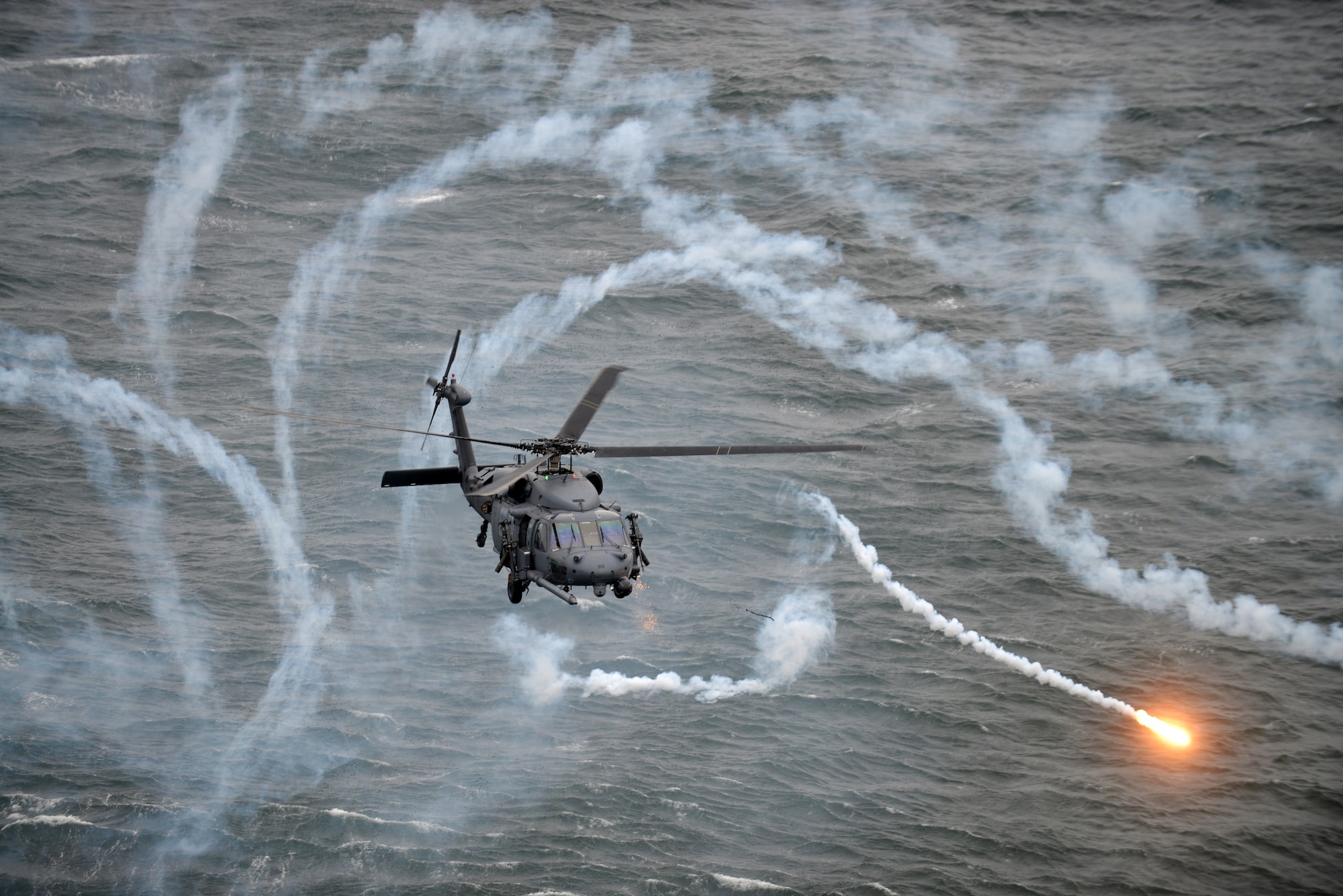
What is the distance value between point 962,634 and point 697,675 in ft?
49.9

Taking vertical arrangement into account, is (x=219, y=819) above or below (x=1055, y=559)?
below

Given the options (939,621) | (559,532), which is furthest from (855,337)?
(559,532)

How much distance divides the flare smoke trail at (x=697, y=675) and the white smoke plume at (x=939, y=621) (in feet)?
14.7

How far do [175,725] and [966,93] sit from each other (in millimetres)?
82823

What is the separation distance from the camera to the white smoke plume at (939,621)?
7819 cm

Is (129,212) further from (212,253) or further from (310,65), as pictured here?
(310,65)

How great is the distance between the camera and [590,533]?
5262 centimetres

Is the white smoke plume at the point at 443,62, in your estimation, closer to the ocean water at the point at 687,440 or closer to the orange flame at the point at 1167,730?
the ocean water at the point at 687,440

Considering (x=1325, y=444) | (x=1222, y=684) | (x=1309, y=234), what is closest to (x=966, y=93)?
(x=1309, y=234)

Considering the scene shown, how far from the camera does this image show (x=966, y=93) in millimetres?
124438

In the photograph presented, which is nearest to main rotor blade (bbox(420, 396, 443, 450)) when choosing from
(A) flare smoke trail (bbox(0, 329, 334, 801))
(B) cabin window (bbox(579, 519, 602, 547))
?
(B) cabin window (bbox(579, 519, 602, 547))

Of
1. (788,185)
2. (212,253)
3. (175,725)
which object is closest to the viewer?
(175,725)

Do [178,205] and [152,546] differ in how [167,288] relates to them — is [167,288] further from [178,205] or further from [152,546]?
[152,546]

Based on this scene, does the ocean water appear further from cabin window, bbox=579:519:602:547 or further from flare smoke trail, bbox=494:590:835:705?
cabin window, bbox=579:519:602:547
